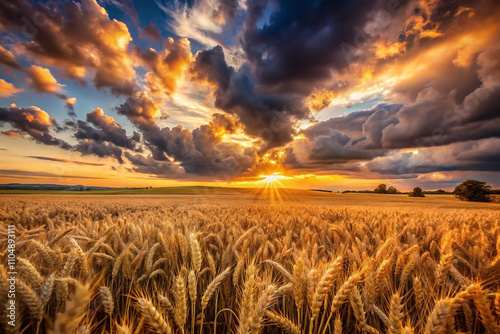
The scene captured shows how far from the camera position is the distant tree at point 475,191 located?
31905mm

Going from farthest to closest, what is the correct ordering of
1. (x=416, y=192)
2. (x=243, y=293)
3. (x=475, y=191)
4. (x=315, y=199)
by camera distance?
(x=416, y=192) < (x=475, y=191) < (x=315, y=199) < (x=243, y=293)

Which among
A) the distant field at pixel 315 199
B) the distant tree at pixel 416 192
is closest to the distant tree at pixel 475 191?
the distant field at pixel 315 199

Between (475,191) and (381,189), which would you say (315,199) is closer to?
(475,191)

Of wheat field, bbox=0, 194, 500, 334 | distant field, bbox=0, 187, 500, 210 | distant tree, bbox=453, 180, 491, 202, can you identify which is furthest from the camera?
distant tree, bbox=453, 180, 491, 202

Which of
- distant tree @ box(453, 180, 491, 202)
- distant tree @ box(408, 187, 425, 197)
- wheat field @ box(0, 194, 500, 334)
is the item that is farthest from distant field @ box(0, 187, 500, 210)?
wheat field @ box(0, 194, 500, 334)

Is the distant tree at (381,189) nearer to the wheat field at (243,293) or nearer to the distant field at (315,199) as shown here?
the distant field at (315,199)

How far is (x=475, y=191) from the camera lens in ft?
107

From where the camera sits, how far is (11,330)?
1214 millimetres

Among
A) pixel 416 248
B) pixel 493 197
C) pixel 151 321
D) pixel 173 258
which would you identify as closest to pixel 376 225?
pixel 416 248

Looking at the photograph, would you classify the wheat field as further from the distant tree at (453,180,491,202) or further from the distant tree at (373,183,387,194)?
the distant tree at (373,183,387,194)

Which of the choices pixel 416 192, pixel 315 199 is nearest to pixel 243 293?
pixel 315 199

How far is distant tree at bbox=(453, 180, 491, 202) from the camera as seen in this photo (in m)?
31.9

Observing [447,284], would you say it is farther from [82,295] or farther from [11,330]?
[11,330]

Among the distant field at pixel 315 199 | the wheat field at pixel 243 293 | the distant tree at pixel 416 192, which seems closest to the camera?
the wheat field at pixel 243 293
